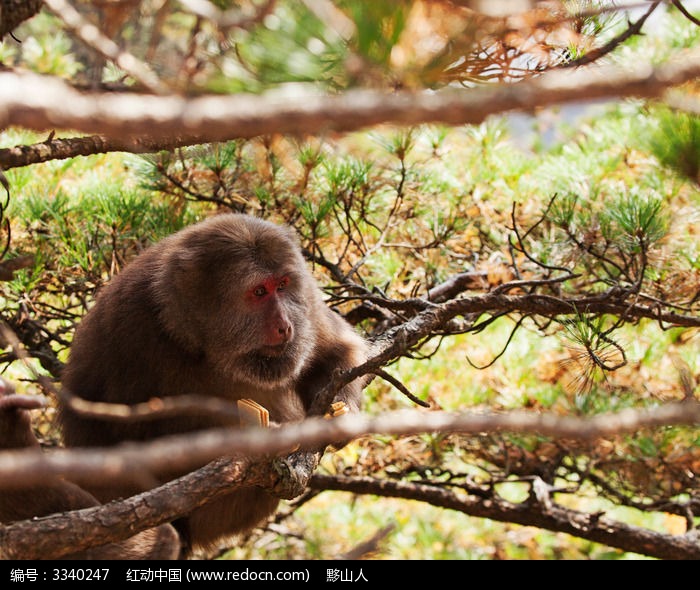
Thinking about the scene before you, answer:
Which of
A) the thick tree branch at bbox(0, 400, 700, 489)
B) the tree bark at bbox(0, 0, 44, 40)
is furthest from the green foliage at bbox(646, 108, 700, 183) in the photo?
the tree bark at bbox(0, 0, 44, 40)

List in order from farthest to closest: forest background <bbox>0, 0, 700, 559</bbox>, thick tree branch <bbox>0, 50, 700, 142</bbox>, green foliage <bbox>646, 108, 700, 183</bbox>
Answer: green foliage <bbox>646, 108, 700, 183</bbox> → forest background <bbox>0, 0, 700, 559</bbox> → thick tree branch <bbox>0, 50, 700, 142</bbox>

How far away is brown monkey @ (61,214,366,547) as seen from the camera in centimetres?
361

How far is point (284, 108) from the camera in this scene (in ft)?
3.73

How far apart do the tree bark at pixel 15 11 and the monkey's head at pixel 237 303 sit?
1185 mm

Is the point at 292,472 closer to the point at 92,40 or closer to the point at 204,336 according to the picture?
the point at 204,336

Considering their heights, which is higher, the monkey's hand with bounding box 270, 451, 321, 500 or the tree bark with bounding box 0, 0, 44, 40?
the tree bark with bounding box 0, 0, 44, 40

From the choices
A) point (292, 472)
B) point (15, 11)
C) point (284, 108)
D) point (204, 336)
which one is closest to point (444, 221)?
point (204, 336)

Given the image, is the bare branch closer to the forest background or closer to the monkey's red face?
the forest background

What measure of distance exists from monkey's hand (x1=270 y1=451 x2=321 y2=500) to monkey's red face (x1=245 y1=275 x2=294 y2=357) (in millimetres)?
829

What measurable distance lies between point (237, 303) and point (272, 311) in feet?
0.58

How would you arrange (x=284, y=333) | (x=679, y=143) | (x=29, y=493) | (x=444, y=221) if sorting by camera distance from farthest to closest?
(x=444, y=221) < (x=284, y=333) < (x=679, y=143) < (x=29, y=493)

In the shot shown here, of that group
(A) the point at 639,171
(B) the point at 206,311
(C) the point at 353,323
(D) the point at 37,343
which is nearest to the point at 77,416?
(B) the point at 206,311

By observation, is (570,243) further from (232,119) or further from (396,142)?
(232,119)

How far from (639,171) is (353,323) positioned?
1.99 m
